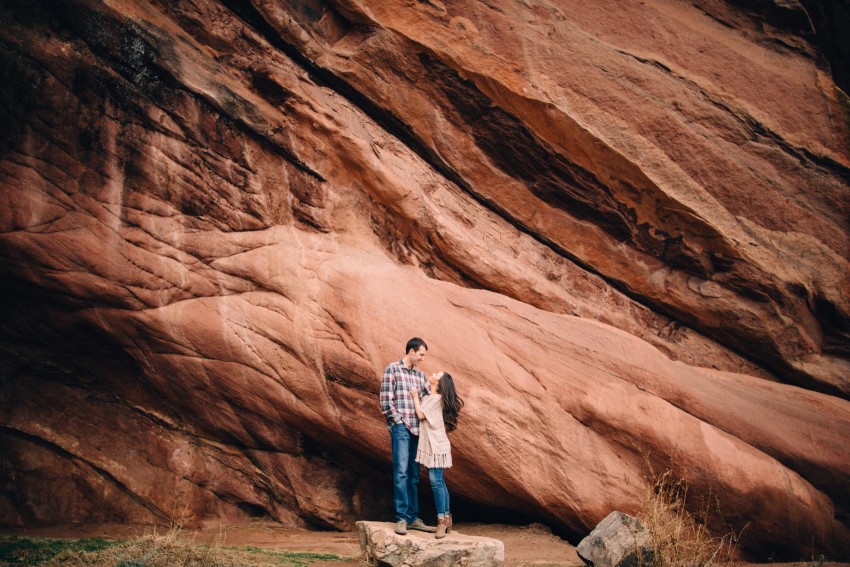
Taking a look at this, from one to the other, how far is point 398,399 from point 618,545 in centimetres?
259

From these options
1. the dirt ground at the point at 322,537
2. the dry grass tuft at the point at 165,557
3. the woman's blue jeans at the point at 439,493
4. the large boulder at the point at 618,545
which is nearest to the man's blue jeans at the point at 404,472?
the woman's blue jeans at the point at 439,493

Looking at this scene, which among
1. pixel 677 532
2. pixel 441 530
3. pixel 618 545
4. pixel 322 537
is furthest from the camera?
pixel 322 537

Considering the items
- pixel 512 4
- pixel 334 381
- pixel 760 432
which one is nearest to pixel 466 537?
pixel 334 381

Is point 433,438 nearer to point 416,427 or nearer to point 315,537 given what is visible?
point 416,427

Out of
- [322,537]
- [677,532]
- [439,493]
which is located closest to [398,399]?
[439,493]

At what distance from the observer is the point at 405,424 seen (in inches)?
279

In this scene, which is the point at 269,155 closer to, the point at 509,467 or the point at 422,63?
the point at 422,63

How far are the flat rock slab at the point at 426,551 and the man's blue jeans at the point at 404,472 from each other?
422mm

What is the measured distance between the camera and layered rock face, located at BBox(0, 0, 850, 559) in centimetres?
857

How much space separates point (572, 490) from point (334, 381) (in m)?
3.24

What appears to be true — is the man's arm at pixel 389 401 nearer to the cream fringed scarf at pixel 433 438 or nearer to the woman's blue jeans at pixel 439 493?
the cream fringed scarf at pixel 433 438

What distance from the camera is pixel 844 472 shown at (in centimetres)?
877

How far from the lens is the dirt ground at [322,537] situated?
7.52m

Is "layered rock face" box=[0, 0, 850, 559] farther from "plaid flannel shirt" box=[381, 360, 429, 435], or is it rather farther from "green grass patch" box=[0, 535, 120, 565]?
"green grass patch" box=[0, 535, 120, 565]
